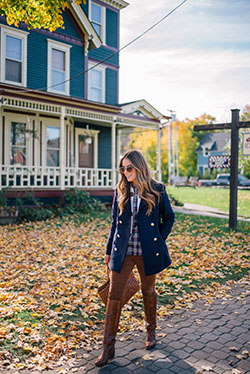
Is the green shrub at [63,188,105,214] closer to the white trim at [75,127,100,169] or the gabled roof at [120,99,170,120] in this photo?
the white trim at [75,127,100,169]

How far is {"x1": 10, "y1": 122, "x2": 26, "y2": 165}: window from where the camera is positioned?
16078 mm

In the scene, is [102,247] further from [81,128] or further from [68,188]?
[81,128]

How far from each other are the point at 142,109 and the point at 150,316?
15.6 meters

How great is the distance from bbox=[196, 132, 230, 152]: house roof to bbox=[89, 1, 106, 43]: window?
131ft

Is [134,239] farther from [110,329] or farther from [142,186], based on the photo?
[110,329]

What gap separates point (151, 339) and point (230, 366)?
83 centimetres

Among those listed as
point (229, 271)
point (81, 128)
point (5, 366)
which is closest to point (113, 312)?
point (5, 366)

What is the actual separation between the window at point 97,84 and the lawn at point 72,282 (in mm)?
9314

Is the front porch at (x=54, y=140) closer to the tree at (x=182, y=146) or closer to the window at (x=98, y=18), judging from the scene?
the window at (x=98, y=18)

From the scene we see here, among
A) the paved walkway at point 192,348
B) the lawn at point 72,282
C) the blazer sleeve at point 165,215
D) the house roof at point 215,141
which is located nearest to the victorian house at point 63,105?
the lawn at point 72,282

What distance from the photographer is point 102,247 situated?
919 centimetres

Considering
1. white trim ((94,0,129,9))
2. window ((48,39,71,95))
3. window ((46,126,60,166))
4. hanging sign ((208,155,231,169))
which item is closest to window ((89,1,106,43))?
white trim ((94,0,129,9))

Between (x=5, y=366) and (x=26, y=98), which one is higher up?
(x=26, y=98)

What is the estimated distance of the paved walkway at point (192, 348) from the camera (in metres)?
3.65
